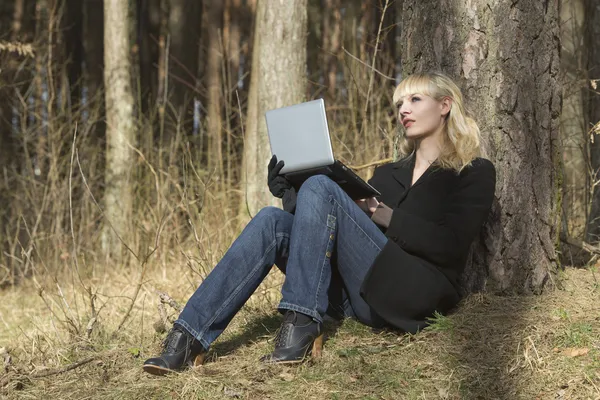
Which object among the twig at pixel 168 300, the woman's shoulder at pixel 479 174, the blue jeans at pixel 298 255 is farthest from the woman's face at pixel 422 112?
the twig at pixel 168 300

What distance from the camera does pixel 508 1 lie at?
150 inches

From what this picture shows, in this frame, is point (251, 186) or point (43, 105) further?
point (43, 105)

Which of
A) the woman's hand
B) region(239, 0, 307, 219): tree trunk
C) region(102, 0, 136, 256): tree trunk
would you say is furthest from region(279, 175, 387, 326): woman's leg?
region(102, 0, 136, 256): tree trunk

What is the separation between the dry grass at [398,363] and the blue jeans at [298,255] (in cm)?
27

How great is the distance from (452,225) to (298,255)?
0.70m

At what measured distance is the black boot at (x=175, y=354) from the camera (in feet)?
11.2

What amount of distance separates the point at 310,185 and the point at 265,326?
102cm

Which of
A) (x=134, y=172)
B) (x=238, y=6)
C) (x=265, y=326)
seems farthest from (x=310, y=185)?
(x=238, y=6)

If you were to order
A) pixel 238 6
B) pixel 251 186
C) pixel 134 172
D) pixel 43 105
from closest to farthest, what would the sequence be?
pixel 251 186
pixel 134 172
pixel 43 105
pixel 238 6

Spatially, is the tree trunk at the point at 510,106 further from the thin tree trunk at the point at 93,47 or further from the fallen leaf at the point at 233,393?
the thin tree trunk at the point at 93,47

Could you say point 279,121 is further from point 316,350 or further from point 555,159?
point 555,159

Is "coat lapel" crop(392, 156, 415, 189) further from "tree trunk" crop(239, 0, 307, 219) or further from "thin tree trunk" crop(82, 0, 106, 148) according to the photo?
"thin tree trunk" crop(82, 0, 106, 148)

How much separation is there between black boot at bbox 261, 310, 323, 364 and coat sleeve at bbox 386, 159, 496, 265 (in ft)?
1.79

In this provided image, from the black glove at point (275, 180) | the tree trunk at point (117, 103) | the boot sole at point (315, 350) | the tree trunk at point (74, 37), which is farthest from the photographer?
the tree trunk at point (74, 37)
